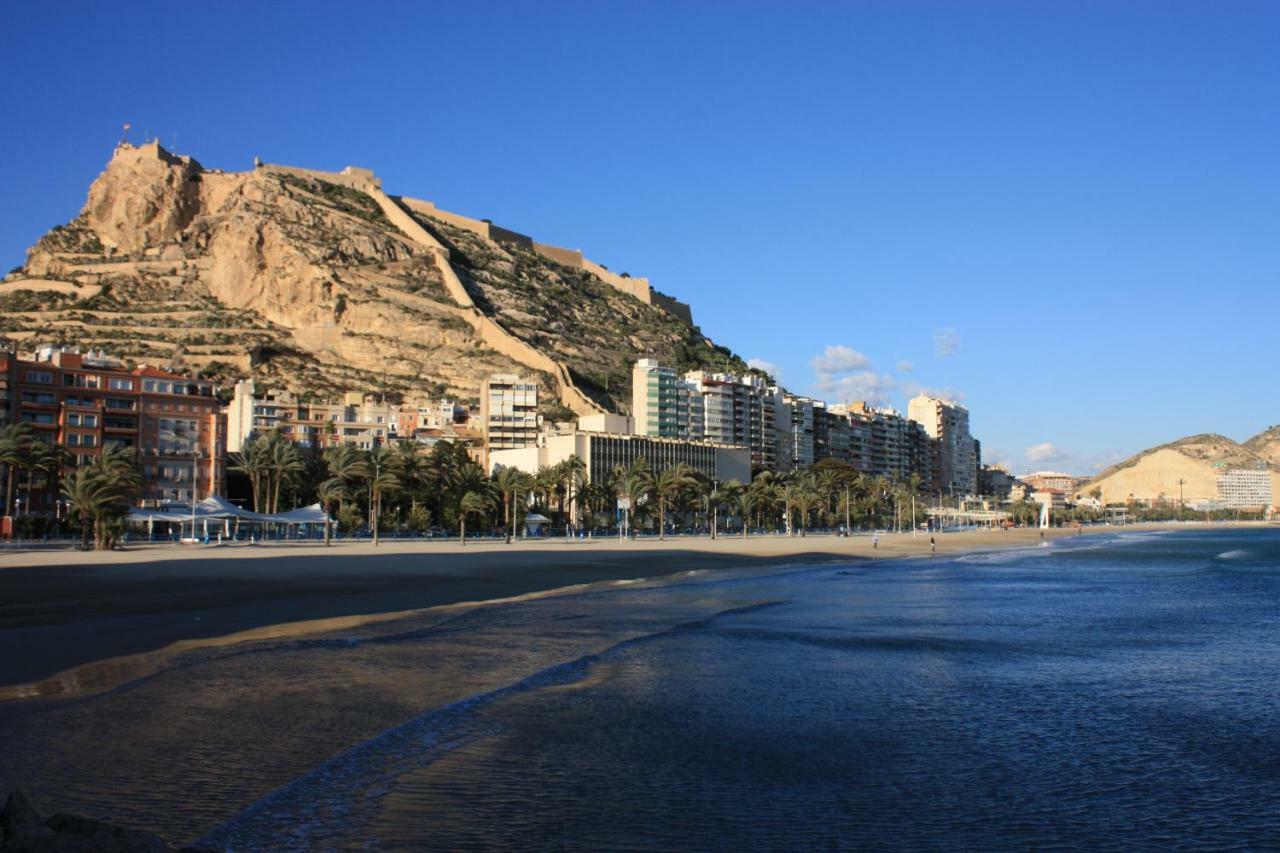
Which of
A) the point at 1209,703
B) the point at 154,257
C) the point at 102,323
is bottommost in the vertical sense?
the point at 1209,703

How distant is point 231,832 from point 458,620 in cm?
1774

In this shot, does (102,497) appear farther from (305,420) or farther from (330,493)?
(305,420)

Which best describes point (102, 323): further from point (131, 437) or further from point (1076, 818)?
point (1076, 818)

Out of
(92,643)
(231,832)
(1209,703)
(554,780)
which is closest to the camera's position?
(231,832)

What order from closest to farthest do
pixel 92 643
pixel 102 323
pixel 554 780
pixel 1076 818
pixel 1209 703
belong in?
pixel 1076 818
pixel 554 780
pixel 1209 703
pixel 92 643
pixel 102 323

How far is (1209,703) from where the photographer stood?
1658cm

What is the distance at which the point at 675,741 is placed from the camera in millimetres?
13234

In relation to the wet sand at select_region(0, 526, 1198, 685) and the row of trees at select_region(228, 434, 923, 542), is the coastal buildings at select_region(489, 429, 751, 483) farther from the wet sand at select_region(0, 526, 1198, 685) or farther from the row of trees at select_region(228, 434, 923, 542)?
the wet sand at select_region(0, 526, 1198, 685)

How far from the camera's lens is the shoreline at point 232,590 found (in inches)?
734

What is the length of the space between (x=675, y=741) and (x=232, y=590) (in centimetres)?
2370

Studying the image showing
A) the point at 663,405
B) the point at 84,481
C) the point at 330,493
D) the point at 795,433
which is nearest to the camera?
the point at 84,481

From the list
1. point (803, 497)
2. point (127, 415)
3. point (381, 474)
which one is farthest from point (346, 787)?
Answer: point (803, 497)

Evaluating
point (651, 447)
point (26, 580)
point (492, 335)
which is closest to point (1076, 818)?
point (26, 580)

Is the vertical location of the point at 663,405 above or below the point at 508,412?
above
